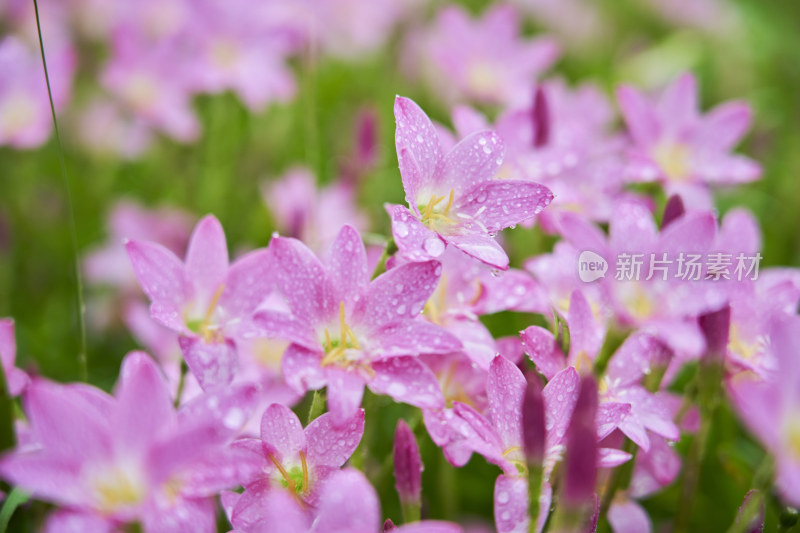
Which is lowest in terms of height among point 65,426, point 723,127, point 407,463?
point 407,463

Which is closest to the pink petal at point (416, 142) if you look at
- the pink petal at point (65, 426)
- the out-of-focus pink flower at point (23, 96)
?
the pink petal at point (65, 426)

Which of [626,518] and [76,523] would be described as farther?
[626,518]

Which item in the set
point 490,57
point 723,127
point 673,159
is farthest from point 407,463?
point 490,57

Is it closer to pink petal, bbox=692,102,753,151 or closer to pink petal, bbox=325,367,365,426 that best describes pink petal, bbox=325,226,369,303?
pink petal, bbox=325,367,365,426

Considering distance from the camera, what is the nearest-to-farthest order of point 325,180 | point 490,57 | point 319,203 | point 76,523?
point 76,523, point 319,203, point 490,57, point 325,180

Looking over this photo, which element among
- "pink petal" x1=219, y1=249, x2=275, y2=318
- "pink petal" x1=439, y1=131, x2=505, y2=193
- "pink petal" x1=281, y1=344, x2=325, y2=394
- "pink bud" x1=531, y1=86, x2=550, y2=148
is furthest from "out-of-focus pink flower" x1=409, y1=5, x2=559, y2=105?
"pink petal" x1=281, y1=344, x2=325, y2=394

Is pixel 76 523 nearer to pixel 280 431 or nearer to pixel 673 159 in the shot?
pixel 280 431
